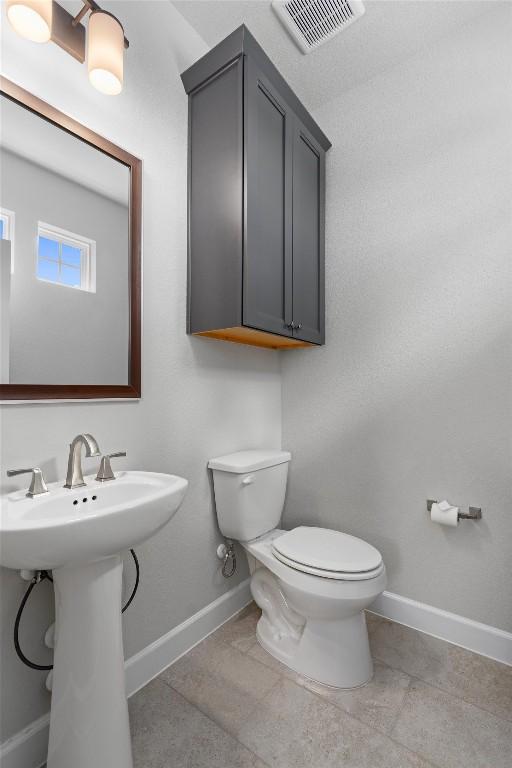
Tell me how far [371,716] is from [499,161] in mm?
2129

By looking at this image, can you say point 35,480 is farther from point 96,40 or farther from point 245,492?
point 96,40

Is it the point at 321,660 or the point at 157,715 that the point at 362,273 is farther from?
the point at 157,715

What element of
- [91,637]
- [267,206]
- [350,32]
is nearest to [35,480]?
[91,637]

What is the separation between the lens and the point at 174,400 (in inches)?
58.9

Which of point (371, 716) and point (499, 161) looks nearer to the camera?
point (371, 716)

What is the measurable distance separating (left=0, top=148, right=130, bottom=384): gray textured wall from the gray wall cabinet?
323 mm

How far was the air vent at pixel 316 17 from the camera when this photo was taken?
4.88ft

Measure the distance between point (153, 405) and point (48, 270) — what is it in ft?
1.85

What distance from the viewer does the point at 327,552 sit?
1.44 meters

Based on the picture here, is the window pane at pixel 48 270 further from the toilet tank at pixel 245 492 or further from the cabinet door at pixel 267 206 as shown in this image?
the toilet tank at pixel 245 492

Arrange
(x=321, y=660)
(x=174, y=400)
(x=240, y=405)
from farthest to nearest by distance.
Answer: (x=240, y=405) → (x=174, y=400) → (x=321, y=660)

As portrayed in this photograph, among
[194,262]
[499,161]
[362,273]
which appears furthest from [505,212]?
[194,262]

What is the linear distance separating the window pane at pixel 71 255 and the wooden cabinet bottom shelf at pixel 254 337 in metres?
0.52

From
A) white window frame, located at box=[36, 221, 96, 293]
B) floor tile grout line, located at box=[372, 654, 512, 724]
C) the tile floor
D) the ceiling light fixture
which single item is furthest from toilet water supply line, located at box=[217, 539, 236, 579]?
the ceiling light fixture
